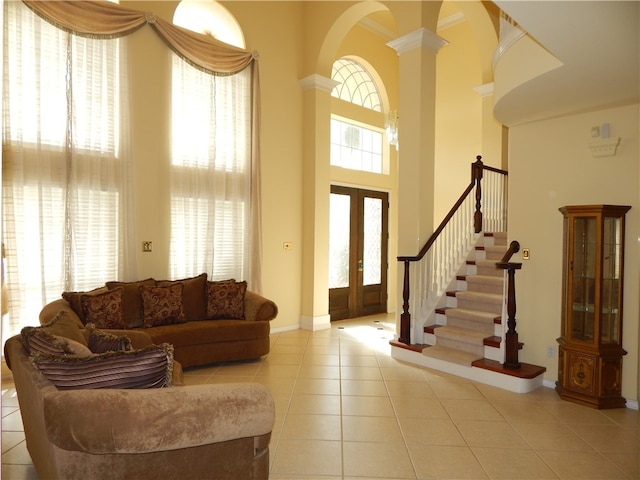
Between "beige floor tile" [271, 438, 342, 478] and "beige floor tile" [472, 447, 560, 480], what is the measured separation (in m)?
1.00

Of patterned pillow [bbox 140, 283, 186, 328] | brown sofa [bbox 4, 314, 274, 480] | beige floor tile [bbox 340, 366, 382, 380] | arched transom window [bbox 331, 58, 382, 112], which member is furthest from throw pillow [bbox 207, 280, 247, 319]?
arched transom window [bbox 331, 58, 382, 112]

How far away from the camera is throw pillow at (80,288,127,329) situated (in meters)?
4.35

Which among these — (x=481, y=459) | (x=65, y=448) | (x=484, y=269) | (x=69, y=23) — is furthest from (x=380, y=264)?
(x=65, y=448)

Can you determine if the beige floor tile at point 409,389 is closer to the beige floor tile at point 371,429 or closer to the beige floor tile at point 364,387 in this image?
the beige floor tile at point 364,387

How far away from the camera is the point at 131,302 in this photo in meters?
4.85

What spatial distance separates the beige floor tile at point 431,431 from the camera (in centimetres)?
323

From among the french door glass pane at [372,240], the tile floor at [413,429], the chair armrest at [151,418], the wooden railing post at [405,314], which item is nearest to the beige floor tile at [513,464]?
the tile floor at [413,429]

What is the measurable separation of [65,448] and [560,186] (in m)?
4.51

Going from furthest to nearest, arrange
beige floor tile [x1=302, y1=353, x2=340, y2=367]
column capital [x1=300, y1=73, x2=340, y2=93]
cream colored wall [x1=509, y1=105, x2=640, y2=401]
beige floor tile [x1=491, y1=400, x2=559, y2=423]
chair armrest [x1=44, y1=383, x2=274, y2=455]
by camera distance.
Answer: column capital [x1=300, y1=73, x2=340, y2=93]
beige floor tile [x1=302, y1=353, x2=340, y2=367]
cream colored wall [x1=509, y1=105, x2=640, y2=401]
beige floor tile [x1=491, y1=400, x2=559, y2=423]
chair armrest [x1=44, y1=383, x2=274, y2=455]

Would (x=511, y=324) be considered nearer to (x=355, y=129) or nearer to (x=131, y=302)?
(x=131, y=302)

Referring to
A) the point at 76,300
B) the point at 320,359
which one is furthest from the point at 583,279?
the point at 76,300

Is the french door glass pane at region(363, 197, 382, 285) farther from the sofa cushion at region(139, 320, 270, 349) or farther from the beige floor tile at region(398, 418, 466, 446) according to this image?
the beige floor tile at region(398, 418, 466, 446)

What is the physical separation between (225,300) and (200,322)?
1.31 feet

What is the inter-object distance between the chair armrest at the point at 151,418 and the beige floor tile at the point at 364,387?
2138 mm
